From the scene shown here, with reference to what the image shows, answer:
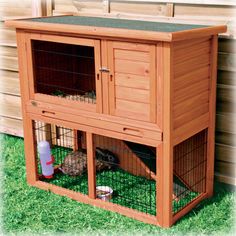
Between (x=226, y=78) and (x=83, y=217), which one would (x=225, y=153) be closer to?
(x=226, y=78)

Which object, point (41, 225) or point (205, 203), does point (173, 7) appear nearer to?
point (205, 203)

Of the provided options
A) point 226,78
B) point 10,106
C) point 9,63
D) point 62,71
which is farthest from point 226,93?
point 10,106

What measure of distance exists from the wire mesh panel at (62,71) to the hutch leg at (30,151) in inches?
11.8

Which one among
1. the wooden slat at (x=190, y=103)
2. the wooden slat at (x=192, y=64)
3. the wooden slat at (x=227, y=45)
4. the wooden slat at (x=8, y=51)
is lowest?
the wooden slat at (x=190, y=103)

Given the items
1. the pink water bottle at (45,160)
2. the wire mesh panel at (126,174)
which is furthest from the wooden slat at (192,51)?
the pink water bottle at (45,160)

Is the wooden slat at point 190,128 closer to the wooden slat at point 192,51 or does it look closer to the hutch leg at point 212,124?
the hutch leg at point 212,124

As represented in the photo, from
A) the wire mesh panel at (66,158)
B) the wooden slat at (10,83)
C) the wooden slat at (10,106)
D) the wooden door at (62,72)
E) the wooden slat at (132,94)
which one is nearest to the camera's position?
the wooden slat at (132,94)

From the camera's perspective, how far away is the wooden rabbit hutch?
3891mm

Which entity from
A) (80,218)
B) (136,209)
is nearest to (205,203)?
(136,209)

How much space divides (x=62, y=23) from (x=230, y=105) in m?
1.48

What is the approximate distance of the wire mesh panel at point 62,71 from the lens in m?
4.77

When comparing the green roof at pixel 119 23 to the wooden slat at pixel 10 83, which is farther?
the wooden slat at pixel 10 83

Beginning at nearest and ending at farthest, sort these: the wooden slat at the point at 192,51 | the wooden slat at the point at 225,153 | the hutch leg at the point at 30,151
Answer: the wooden slat at the point at 192,51
the wooden slat at the point at 225,153
the hutch leg at the point at 30,151

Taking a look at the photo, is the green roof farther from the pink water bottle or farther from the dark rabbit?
the dark rabbit
